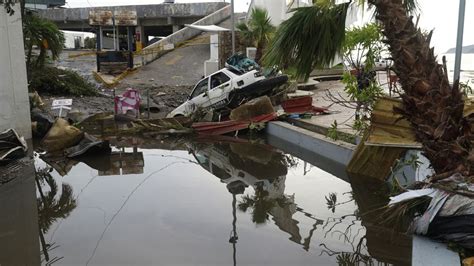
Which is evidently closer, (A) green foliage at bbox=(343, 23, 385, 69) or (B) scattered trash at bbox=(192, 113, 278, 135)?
(A) green foliage at bbox=(343, 23, 385, 69)

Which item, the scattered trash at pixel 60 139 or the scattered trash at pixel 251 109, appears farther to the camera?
the scattered trash at pixel 251 109

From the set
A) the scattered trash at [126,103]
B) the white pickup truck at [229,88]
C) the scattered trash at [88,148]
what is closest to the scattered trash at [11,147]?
the scattered trash at [88,148]

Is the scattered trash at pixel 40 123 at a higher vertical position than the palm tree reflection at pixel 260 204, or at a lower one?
higher

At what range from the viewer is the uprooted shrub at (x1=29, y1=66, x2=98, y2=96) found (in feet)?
64.4

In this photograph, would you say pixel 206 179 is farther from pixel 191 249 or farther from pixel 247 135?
pixel 247 135

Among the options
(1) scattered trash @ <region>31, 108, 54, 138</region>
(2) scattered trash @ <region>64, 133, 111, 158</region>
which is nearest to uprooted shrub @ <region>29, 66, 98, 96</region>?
(1) scattered trash @ <region>31, 108, 54, 138</region>

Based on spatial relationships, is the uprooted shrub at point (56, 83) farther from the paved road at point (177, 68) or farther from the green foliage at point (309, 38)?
the green foliage at point (309, 38)

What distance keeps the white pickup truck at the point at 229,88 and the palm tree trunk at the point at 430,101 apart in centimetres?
963

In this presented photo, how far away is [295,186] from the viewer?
25.9ft

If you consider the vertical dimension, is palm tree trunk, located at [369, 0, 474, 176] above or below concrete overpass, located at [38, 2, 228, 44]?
below

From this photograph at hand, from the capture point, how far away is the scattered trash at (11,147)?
965cm

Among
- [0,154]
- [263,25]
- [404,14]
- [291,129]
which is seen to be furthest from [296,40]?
[263,25]

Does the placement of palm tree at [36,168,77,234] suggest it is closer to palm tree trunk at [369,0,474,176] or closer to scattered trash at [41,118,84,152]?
scattered trash at [41,118,84,152]

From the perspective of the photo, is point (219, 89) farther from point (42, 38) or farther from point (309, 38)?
point (42, 38)
